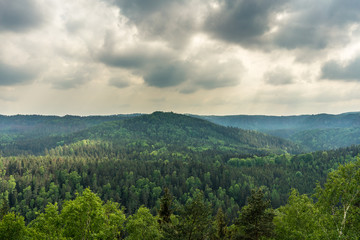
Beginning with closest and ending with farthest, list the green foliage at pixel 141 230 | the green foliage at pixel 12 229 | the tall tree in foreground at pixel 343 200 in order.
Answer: the tall tree in foreground at pixel 343 200 → the green foliage at pixel 12 229 → the green foliage at pixel 141 230

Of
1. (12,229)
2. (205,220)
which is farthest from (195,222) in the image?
(12,229)

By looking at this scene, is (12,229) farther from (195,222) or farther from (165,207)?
(195,222)

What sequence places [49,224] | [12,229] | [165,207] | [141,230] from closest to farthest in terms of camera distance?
[49,224] → [12,229] → [141,230] → [165,207]

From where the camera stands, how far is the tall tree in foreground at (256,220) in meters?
31.8

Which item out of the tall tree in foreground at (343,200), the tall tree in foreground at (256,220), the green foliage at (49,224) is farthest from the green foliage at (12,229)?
the tall tree in foreground at (343,200)

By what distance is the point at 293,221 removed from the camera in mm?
35812

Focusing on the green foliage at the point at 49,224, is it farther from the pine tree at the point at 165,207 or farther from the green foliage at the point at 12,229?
the pine tree at the point at 165,207

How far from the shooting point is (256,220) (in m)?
32.5

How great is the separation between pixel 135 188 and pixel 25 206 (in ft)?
253

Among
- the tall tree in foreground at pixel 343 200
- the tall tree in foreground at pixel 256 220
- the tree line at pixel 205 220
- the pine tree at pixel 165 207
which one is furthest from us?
the pine tree at pixel 165 207

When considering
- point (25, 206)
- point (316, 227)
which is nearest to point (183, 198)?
point (25, 206)

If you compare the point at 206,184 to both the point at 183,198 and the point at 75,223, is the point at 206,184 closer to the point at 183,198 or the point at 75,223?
the point at 183,198

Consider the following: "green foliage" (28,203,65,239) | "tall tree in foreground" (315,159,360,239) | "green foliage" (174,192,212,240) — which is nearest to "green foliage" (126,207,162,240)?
"green foliage" (174,192,212,240)

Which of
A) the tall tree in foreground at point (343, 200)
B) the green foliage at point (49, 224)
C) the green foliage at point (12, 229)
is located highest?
the tall tree in foreground at point (343, 200)
